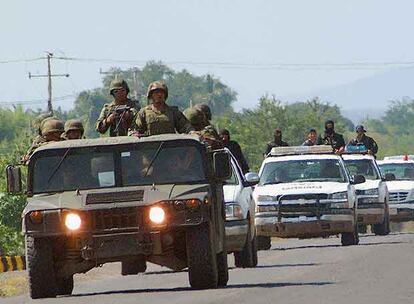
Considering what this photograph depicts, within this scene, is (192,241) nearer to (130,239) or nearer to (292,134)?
(130,239)

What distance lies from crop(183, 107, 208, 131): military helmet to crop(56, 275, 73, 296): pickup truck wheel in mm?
5270

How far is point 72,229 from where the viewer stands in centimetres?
1911

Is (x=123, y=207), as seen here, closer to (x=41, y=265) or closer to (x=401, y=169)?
(x=41, y=265)

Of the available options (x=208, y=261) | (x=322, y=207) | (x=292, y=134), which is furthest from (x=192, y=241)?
(x=292, y=134)

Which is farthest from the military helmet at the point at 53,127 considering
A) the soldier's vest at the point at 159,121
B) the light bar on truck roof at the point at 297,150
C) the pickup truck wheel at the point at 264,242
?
the light bar on truck roof at the point at 297,150

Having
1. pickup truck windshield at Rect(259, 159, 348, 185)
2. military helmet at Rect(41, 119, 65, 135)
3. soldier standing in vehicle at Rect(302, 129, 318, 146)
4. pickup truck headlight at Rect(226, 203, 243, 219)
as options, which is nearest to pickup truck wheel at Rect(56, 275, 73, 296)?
military helmet at Rect(41, 119, 65, 135)

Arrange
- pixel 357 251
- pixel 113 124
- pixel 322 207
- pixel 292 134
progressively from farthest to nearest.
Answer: pixel 292 134
pixel 322 207
pixel 357 251
pixel 113 124

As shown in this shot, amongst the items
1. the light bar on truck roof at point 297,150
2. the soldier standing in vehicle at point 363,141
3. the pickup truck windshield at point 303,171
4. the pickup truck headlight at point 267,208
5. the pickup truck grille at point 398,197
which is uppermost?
the soldier standing in vehicle at point 363,141

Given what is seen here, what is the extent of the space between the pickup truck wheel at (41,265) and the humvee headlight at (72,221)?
43cm

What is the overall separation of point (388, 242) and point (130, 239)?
46.3ft

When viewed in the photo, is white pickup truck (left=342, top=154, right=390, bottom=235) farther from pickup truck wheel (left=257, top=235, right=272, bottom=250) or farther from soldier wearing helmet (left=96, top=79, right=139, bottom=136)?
soldier wearing helmet (left=96, top=79, right=139, bottom=136)

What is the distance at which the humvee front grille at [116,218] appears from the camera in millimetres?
19172

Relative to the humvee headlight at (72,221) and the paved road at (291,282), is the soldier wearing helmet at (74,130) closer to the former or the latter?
the paved road at (291,282)

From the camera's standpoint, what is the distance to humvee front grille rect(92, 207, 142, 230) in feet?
62.9
